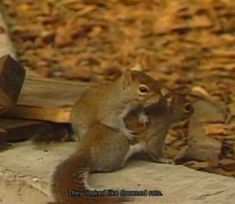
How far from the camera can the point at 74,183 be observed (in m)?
3.37

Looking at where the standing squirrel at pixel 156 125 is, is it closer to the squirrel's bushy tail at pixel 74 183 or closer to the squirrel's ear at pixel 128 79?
the squirrel's ear at pixel 128 79

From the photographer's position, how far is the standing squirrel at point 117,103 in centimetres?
394

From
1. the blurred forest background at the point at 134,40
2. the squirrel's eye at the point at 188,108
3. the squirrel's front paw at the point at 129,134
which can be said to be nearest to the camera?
the squirrel's front paw at the point at 129,134

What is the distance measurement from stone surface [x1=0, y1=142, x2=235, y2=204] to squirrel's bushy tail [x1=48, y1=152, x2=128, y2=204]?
5 centimetres

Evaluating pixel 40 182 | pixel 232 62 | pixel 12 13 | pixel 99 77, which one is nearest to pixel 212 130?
pixel 232 62

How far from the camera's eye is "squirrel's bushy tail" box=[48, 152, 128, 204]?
10.7ft

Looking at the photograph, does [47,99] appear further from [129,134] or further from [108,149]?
[108,149]

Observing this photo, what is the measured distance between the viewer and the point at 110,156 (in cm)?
362

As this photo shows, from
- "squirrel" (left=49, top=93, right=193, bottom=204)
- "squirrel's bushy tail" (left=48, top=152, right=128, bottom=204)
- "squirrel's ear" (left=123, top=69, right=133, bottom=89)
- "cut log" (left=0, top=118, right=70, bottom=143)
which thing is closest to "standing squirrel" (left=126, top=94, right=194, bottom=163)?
"squirrel" (left=49, top=93, right=193, bottom=204)

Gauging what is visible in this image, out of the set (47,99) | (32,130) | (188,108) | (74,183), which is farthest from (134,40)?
(74,183)

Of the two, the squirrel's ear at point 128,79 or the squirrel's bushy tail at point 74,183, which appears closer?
the squirrel's bushy tail at point 74,183

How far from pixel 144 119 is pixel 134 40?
148cm

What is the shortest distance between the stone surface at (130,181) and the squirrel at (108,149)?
5 centimetres

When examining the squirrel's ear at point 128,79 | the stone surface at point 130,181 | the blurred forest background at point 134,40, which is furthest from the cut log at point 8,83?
the blurred forest background at point 134,40
